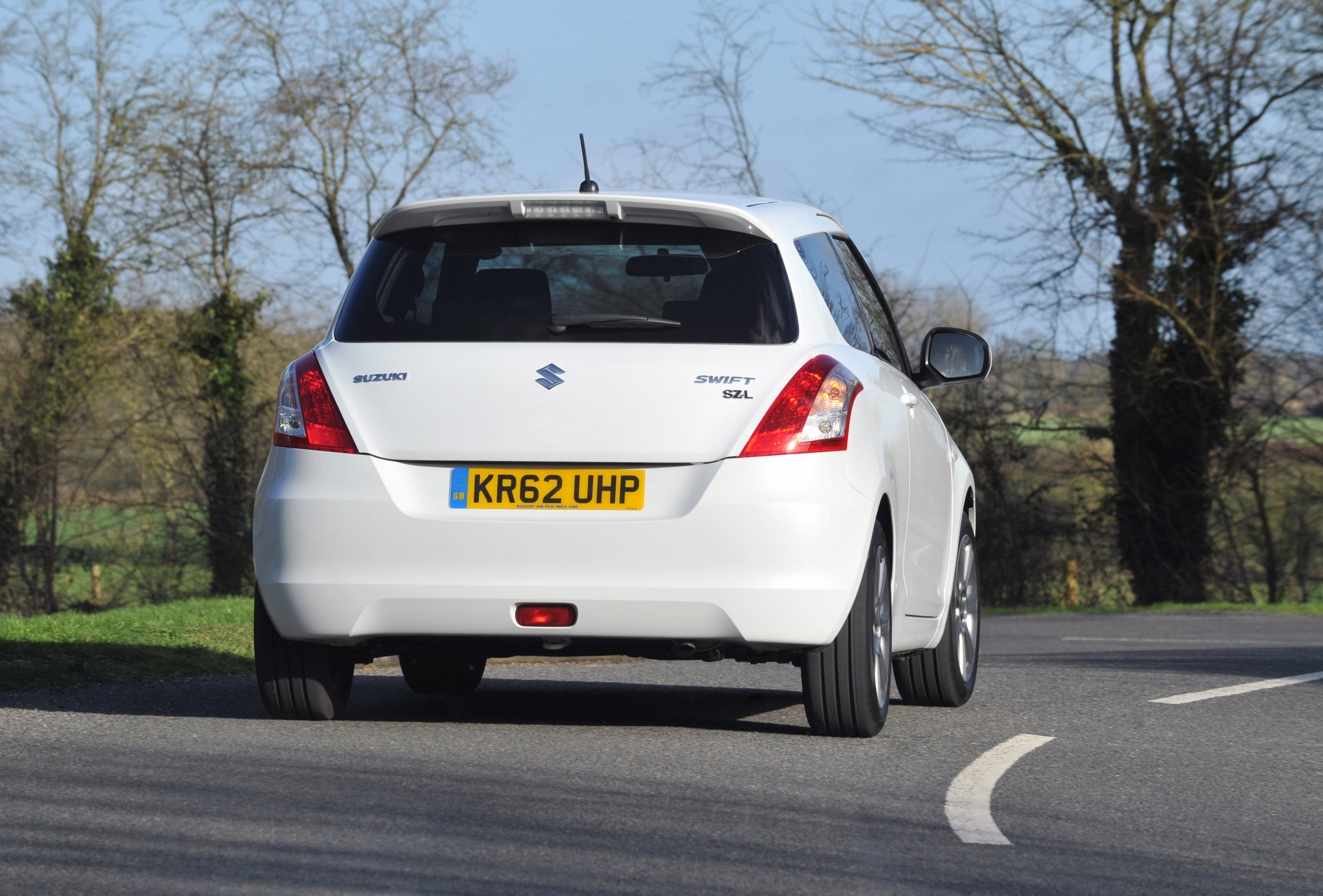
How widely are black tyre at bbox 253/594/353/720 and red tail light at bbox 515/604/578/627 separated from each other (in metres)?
0.91

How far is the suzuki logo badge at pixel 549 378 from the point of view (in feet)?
17.9

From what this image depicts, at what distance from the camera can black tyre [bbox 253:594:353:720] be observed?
598cm

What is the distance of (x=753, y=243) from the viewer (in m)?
5.82

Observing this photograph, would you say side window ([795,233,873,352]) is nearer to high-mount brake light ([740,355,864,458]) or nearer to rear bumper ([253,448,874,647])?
high-mount brake light ([740,355,864,458])

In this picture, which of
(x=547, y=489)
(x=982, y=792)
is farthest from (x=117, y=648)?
(x=982, y=792)

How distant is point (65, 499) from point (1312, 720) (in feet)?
79.9

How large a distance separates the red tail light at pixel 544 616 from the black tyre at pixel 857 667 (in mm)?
871

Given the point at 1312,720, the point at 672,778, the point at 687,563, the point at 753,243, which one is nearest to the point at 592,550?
the point at 687,563

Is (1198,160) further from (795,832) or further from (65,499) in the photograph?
(795,832)

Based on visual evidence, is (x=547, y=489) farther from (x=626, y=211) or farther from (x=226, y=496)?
(x=226, y=496)

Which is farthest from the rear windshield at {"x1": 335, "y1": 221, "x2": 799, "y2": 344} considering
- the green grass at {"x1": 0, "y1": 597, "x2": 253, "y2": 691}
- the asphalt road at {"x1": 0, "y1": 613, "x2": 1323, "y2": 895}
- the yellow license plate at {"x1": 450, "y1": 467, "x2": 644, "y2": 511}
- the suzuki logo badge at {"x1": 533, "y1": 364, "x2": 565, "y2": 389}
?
the green grass at {"x1": 0, "y1": 597, "x2": 253, "y2": 691}

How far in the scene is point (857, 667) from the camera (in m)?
5.77

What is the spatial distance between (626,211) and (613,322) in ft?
1.50

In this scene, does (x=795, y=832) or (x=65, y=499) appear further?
(x=65, y=499)
